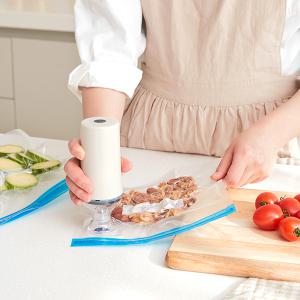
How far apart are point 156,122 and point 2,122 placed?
1143 mm

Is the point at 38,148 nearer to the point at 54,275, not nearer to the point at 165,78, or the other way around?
the point at 165,78

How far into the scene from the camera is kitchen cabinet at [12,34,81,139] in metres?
2.34

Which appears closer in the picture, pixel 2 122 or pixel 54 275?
pixel 54 275

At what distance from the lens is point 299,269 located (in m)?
0.99

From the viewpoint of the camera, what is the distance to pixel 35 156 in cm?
138

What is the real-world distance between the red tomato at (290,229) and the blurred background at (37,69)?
1.34 m

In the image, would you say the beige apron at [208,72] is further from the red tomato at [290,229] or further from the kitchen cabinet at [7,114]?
the kitchen cabinet at [7,114]

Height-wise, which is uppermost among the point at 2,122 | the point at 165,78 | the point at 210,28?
the point at 210,28

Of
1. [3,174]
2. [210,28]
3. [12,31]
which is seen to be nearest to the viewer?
[3,174]

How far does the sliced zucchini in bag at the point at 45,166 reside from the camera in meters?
1.34

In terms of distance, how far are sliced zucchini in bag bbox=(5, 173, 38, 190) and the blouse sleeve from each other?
186 millimetres

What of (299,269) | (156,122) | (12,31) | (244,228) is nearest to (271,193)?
(244,228)

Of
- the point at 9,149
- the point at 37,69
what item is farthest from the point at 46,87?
the point at 9,149

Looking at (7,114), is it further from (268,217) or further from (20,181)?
(268,217)
